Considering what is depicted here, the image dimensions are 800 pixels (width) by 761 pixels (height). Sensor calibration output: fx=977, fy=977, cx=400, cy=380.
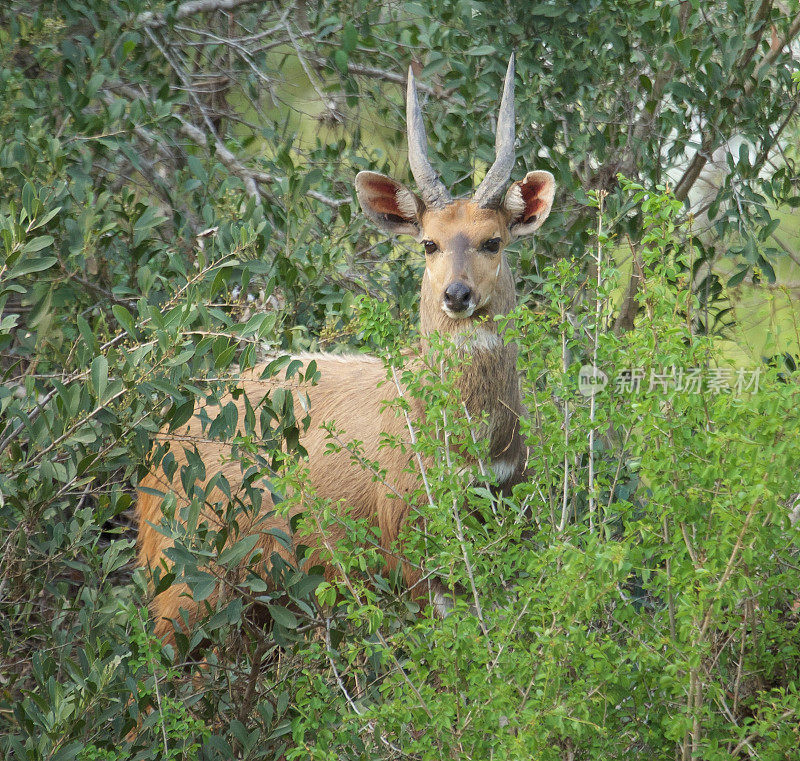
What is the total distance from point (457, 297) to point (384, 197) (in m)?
0.94

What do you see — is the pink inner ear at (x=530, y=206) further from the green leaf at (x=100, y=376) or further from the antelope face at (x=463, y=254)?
the green leaf at (x=100, y=376)

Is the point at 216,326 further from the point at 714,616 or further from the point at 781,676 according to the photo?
the point at 781,676

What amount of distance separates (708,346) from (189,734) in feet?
6.65

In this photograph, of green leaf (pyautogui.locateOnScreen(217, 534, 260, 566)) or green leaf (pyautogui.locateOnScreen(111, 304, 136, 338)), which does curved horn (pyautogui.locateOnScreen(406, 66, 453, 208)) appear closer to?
green leaf (pyautogui.locateOnScreen(111, 304, 136, 338))

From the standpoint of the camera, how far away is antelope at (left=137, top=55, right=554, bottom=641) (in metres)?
4.41

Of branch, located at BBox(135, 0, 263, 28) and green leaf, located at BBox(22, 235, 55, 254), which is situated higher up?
branch, located at BBox(135, 0, 263, 28)

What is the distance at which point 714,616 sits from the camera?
2.48 meters

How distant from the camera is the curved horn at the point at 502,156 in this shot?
459cm

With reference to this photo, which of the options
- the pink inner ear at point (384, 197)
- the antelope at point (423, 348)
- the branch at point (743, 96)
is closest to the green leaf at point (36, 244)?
the antelope at point (423, 348)

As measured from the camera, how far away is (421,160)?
479cm

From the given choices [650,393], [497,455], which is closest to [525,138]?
[497,455]

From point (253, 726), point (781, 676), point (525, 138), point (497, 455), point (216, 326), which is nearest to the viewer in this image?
point (781, 676)

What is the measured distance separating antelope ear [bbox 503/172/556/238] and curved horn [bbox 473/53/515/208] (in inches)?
3.1

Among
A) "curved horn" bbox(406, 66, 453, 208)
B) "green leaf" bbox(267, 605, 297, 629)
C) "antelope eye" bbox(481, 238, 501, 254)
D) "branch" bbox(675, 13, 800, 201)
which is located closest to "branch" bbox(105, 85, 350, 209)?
"curved horn" bbox(406, 66, 453, 208)
